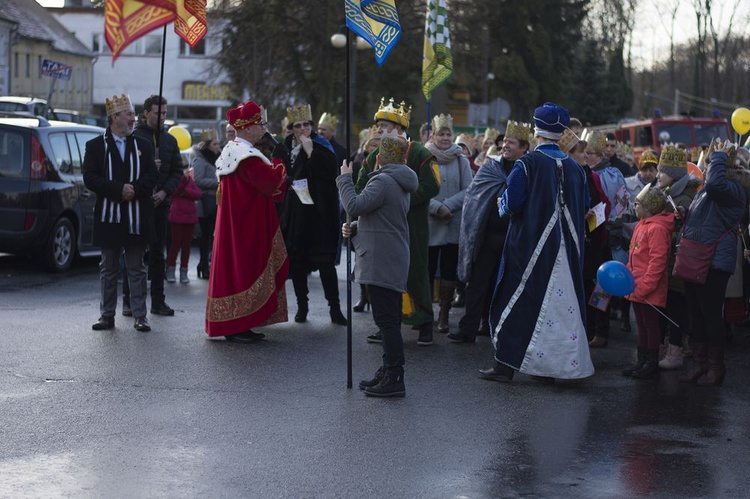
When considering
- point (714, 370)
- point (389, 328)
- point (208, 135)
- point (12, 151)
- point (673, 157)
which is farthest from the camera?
point (208, 135)

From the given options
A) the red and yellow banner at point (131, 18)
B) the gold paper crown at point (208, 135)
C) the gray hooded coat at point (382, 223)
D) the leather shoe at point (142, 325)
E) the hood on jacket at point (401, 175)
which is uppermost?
the red and yellow banner at point (131, 18)

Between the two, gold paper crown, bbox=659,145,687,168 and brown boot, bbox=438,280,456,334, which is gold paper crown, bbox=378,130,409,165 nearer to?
gold paper crown, bbox=659,145,687,168

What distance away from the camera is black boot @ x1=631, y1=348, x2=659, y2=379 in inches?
375

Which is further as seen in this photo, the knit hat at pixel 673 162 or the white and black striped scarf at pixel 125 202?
the white and black striped scarf at pixel 125 202

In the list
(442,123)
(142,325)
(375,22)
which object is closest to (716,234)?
(375,22)

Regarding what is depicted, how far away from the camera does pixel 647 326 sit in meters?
9.65

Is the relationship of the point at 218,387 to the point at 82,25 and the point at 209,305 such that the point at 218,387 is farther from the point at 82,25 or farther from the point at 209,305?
the point at 82,25

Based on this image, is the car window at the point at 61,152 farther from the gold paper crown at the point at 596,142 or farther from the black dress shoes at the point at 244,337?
the gold paper crown at the point at 596,142

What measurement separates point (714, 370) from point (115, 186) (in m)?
5.10

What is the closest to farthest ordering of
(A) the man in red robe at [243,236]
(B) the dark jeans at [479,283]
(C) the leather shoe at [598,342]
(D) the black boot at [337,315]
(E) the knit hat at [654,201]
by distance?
(E) the knit hat at [654,201], (A) the man in red robe at [243,236], (B) the dark jeans at [479,283], (C) the leather shoe at [598,342], (D) the black boot at [337,315]

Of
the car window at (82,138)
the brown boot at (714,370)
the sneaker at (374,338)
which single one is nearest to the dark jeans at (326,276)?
the sneaker at (374,338)

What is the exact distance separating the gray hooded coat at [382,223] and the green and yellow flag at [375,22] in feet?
4.25

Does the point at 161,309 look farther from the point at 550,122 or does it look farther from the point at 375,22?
the point at 550,122

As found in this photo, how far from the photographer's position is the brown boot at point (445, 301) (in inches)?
457
